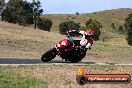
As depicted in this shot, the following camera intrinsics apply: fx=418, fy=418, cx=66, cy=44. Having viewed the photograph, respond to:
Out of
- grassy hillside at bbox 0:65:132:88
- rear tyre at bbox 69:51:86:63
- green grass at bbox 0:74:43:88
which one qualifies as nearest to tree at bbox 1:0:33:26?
rear tyre at bbox 69:51:86:63

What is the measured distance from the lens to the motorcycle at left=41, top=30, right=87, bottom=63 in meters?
20.6

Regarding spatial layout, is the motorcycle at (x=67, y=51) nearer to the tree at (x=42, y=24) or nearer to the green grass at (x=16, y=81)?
the green grass at (x=16, y=81)

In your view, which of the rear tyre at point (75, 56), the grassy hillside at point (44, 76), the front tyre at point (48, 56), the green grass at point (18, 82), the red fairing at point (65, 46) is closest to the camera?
the green grass at point (18, 82)

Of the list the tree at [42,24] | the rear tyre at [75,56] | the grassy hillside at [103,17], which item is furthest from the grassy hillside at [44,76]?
the grassy hillside at [103,17]

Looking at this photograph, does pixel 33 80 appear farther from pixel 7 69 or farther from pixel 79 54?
pixel 79 54

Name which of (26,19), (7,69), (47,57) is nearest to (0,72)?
(7,69)

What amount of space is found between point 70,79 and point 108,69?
3104 millimetres

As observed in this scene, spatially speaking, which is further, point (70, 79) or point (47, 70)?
point (47, 70)

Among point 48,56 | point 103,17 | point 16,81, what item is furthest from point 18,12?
point 103,17

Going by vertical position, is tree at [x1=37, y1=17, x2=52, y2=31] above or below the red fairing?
below

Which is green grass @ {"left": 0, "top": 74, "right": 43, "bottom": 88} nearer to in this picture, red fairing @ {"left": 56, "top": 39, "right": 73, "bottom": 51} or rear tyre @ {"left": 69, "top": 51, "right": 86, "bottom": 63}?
red fairing @ {"left": 56, "top": 39, "right": 73, "bottom": 51}

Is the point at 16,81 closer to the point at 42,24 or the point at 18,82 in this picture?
the point at 18,82

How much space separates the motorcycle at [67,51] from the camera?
20578 mm

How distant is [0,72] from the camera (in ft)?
47.2
